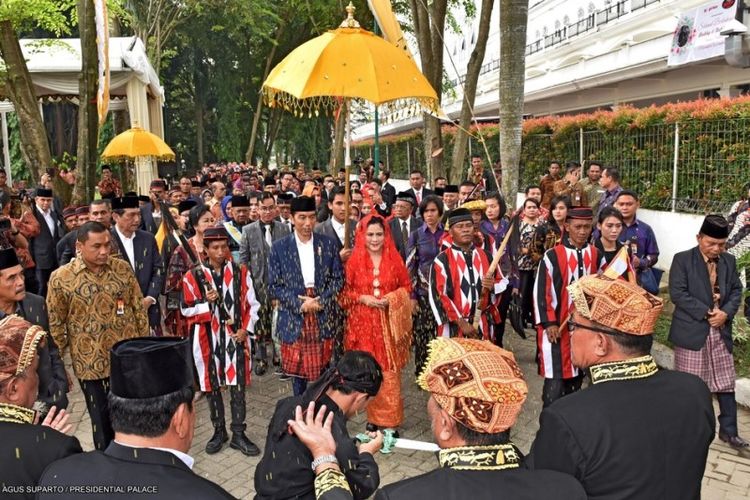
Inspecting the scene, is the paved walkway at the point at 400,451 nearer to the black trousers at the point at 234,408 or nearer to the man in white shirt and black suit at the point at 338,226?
the black trousers at the point at 234,408

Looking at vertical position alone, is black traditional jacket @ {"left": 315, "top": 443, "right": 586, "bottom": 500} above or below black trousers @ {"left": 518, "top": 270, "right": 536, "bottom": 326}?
above

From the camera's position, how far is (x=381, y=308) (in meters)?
5.33

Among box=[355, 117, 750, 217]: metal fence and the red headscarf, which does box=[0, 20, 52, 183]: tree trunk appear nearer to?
the red headscarf

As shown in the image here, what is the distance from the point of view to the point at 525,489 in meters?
1.83

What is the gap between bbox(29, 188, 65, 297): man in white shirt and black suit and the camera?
27.9 feet

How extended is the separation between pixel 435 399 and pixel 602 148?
11.4 meters

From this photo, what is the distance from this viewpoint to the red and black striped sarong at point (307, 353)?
5305mm

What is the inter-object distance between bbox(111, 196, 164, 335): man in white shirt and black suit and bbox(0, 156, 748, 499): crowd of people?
2 cm

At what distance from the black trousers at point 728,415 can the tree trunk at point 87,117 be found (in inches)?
341

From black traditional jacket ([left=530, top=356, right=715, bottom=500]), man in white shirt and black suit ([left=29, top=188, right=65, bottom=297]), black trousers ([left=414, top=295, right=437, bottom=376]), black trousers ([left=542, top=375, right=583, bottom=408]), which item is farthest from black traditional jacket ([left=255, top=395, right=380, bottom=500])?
man in white shirt and black suit ([left=29, top=188, right=65, bottom=297])

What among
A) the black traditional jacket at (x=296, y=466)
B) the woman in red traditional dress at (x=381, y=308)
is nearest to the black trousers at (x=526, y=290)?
the woman in red traditional dress at (x=381, y=308)

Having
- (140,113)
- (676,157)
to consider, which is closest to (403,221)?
(676,157)

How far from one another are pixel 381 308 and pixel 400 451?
3.93ft

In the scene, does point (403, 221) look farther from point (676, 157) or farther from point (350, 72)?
point (676, 157)
